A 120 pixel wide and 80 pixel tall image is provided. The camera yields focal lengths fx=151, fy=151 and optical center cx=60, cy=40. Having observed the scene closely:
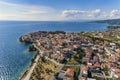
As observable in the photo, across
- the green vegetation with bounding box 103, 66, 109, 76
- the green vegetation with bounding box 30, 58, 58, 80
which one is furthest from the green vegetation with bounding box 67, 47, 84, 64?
the green vegetation with bounding box 103, 66, 109, 76

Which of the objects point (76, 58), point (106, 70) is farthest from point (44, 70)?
point (106, 70)

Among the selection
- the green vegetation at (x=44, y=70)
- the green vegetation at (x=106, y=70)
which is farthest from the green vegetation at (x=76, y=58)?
the green vegetation at (x=106, y=70)

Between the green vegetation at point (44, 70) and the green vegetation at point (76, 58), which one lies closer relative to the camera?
the green vegetation at point (44, 70)

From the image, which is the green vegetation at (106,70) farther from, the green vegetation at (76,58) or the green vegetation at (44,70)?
the green vegetation at (44,70)

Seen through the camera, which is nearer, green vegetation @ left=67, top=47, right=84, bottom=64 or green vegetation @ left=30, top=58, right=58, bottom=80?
green vegetation @ left=30, top=58, right=58, bottom=80

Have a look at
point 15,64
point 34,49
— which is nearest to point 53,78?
point 15,64

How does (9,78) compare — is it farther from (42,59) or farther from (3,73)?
(42,59)

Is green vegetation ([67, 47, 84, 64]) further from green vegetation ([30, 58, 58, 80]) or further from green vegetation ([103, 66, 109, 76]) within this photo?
green vegetation ([103, 66, 109, 76])

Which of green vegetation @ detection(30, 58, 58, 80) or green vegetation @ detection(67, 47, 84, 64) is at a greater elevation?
green vegetation @ detection(67, 47, 84, 64)

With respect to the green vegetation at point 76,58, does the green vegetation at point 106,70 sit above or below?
below

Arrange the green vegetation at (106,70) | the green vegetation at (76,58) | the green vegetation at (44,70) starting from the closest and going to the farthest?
the green vegetation at (44,70) < the green vegetation at (106,70) < the green vegetation at (76,58)

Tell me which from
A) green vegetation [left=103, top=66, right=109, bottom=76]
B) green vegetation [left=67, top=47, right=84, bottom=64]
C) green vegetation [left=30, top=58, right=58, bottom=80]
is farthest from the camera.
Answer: green vegetation [left=67, top=47, right=84, bottom=64]
